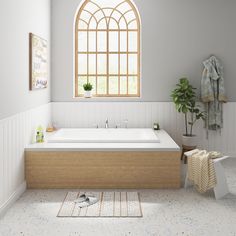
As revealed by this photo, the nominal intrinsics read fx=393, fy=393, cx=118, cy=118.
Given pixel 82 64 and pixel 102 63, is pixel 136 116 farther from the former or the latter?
pixel 82 64

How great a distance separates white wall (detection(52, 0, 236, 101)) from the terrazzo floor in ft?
7.52

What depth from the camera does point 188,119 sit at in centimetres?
607

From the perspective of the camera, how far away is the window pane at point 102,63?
6.17 meters

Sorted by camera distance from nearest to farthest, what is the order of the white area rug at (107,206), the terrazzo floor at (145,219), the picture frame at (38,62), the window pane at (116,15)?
the terrazzo floor at (145,219), the white area rug at (107,206), the picture frame at (38,62), the window pane at (116,15)

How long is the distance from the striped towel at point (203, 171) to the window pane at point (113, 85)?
222cm

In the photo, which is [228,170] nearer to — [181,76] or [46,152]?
[181,76]

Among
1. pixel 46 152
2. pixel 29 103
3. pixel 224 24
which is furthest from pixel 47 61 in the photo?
pixel 224 24

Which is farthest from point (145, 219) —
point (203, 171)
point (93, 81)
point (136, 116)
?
point (93, 81)

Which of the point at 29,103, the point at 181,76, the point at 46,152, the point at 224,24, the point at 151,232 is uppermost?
the point at 224,24

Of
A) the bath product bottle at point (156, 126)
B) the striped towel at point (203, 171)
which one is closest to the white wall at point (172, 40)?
the bath product bottle at point (156, 126)

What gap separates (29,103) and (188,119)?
2.56 meters

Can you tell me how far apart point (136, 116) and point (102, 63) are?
0.99m

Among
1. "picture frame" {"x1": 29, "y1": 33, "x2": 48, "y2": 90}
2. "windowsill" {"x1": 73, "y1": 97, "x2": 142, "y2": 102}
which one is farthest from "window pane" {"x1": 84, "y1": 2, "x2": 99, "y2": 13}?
"windowsill" {"x1": 73, "y1": 97, "x2": 142, "y2": 102}

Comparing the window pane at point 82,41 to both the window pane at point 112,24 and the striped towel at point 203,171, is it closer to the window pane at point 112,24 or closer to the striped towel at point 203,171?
the window pane at point 112,24
